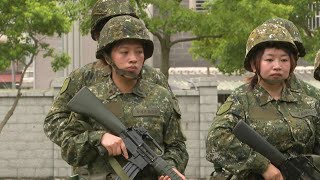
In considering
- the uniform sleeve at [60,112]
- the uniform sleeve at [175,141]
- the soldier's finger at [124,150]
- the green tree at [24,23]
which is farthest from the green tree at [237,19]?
the soldier's finger at [124,150]

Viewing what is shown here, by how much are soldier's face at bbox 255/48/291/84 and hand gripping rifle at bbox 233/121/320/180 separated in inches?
14.5

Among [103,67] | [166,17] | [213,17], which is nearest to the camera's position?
[103,67]

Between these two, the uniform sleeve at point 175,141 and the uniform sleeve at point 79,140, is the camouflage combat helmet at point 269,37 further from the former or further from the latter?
the uniform sleeve at point 79,140

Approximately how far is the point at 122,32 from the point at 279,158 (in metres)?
1.06

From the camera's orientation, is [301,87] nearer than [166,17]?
Yes

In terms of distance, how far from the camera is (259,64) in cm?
455

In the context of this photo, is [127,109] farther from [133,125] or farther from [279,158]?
[279,158]

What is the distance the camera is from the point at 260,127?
177 inches

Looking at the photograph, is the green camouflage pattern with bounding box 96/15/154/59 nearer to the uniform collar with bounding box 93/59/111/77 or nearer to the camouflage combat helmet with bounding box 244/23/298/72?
the uniform collar with bounding box 93/59/111/77

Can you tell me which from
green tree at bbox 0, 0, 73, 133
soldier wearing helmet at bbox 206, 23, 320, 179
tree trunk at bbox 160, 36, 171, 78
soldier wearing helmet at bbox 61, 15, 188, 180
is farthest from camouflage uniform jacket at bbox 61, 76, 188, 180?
tree trunk at bbox 160, 36, 171, 78

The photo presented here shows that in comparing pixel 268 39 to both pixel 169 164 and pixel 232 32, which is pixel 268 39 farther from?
pixel 232 32

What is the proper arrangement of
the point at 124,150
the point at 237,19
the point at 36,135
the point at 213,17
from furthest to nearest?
the point at 36,135 < the point at 213,17 < the point at 237,19 < the point at 124,150

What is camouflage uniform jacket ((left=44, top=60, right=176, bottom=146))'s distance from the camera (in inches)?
188

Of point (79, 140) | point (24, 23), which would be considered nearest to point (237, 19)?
point (24, 23)
